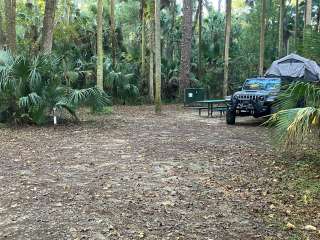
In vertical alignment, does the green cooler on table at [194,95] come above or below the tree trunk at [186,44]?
below

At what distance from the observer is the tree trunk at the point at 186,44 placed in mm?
22875

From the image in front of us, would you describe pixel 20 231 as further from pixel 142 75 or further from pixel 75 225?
pixel 142 75

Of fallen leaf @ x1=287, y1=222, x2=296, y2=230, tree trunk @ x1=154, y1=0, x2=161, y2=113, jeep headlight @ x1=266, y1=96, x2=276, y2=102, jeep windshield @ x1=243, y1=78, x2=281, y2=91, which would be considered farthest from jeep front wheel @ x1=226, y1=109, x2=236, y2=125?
fallen leaf @ x1=287, y1=222, x2=296, y2=230

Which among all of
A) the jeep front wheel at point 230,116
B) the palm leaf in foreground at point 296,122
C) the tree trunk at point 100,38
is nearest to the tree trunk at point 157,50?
the tree trunk at point 100,38

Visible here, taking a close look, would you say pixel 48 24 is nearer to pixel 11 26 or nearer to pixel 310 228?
pixel 11 26

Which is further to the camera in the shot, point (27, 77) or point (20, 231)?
point (27, 77)

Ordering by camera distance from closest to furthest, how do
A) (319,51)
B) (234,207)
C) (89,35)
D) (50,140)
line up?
(234,207) → (319,51) → (50,140) → (89,35)

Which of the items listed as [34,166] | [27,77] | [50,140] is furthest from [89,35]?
[34,166]

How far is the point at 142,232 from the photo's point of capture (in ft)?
15.5

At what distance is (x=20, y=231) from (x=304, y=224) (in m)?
3.15

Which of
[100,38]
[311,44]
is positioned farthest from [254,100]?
[100,38]

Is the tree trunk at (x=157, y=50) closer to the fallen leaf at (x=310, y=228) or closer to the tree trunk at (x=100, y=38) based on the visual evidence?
the tree trunk at (x=100, y=38)

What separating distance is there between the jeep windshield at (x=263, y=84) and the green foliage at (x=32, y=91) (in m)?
5.58

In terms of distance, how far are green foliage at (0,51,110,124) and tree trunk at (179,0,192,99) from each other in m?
10.6
